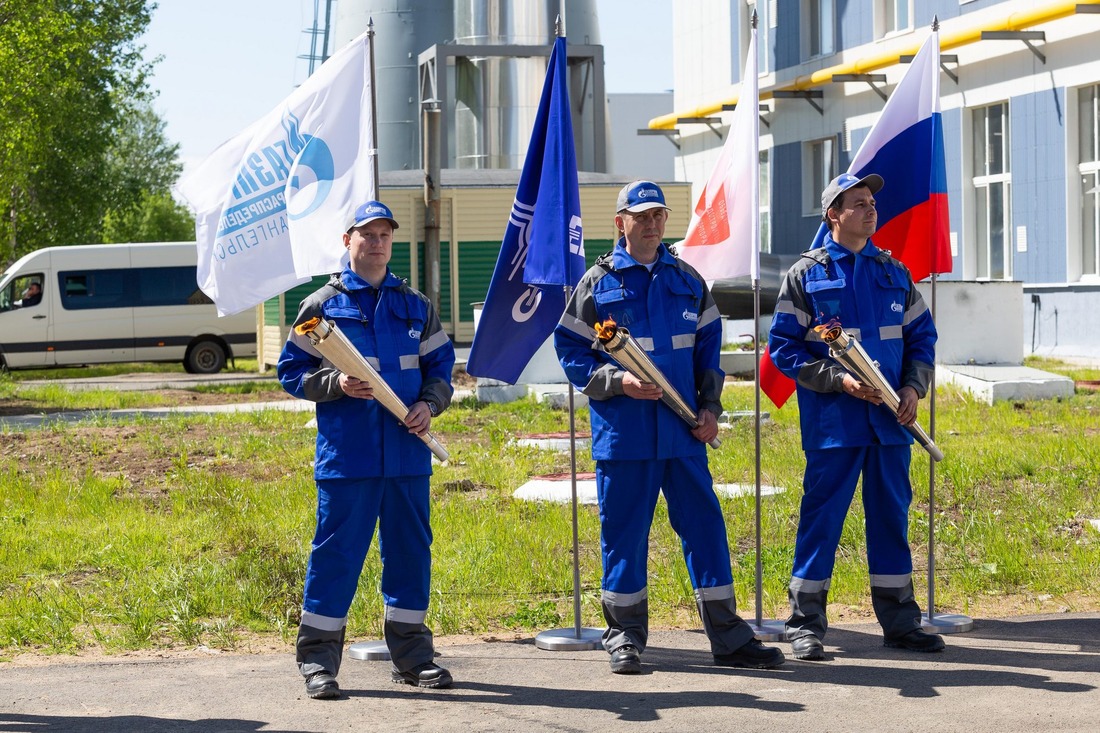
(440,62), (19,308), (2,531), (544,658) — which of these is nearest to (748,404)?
(2,531)

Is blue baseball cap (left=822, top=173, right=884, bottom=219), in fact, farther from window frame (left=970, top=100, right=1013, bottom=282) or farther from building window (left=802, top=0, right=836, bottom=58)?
building window (left=802, top=0, right=836, bottom=58)

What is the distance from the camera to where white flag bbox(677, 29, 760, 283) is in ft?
24.2

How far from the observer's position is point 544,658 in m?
6.77

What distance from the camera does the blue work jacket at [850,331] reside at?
6.65 meters

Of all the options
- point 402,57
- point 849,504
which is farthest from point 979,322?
point 402,57

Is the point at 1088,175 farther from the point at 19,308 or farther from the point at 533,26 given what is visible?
the point at 19,308

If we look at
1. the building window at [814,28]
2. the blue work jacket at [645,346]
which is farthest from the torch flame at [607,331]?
the building window at [814,28]

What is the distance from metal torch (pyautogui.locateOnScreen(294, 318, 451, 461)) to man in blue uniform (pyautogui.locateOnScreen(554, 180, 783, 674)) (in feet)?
2.95

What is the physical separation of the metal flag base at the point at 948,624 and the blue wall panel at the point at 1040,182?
66.3ft

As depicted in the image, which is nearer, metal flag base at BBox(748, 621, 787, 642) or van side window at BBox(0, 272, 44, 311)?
metal flag base at BBox(748, 621, 787, 642)

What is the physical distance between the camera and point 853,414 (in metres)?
6.65

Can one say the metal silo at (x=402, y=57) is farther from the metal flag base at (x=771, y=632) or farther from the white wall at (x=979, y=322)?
the metal flag base at (x=771, y=632)

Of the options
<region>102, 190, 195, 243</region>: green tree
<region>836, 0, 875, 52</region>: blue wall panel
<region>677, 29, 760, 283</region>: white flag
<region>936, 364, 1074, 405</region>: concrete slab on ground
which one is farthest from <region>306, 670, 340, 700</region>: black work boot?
<region>102, 190, 195, 243</region>: green tree

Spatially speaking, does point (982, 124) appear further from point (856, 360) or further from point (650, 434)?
point (650, 434)
